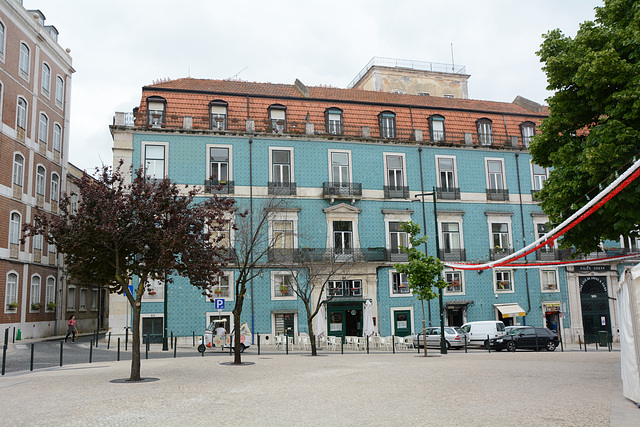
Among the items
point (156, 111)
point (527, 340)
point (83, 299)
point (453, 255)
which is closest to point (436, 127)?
point (453, 255)

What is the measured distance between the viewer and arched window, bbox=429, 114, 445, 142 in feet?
127

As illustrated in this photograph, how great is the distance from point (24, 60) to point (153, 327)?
58.1 ft

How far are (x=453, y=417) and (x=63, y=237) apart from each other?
1141cm

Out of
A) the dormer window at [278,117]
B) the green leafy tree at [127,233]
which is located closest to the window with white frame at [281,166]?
the dormer window at [278,117]

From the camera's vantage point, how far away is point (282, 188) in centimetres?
3453

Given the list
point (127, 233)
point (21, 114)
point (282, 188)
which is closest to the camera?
point (127, 233)

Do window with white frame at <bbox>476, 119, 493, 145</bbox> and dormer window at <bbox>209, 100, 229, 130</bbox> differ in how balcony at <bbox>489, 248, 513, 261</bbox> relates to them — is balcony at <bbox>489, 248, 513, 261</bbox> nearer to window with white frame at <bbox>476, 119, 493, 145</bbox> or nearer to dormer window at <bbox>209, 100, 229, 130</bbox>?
window with white frame at <bbox>476, 119, 493, 145</bbox>

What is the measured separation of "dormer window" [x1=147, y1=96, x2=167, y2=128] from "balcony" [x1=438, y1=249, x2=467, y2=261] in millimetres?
19226

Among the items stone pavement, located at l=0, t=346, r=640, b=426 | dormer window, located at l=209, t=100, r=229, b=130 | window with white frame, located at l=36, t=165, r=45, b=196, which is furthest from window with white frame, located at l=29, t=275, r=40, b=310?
stone pavement, located at l=0, t=346, r=640, b=426

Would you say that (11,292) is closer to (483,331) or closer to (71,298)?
(71,298)

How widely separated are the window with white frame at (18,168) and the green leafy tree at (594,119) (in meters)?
28.1

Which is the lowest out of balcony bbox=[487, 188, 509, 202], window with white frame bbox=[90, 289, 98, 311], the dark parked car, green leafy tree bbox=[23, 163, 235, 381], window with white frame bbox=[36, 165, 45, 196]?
the dark parked car

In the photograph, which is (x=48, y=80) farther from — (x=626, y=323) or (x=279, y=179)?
(x=626, y=323)

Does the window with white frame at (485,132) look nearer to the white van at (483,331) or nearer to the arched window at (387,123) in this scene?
the arched window at (387,123)
